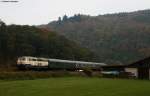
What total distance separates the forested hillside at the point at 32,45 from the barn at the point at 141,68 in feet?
94.0

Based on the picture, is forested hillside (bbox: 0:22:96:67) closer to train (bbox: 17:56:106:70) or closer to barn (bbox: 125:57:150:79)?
train (bbox: 17:56:106:70)

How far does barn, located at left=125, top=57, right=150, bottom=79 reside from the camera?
64.0 m

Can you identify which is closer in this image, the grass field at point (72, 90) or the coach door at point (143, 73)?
the grass field at point (72, 90)

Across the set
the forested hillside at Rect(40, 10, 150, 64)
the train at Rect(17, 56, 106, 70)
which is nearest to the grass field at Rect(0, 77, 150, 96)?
the train at Rect(17, 56, 106, 70)

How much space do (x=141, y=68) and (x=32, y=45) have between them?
40642 millimetres

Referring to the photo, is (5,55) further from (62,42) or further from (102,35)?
(102,35)

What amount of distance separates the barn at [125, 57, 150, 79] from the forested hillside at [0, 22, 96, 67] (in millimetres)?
28639

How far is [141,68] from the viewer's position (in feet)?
214

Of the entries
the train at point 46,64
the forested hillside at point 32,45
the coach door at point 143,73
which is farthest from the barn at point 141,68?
the forested hillside at point 32,45

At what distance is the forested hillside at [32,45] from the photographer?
9038 cm

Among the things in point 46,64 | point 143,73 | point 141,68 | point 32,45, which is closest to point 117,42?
point 32,45

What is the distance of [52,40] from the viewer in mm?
106062

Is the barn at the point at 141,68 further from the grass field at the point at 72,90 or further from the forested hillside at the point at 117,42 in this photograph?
the forested hillside at the point at 117,42

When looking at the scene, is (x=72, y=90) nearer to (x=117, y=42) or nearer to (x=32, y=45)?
(x=32, y=45)
